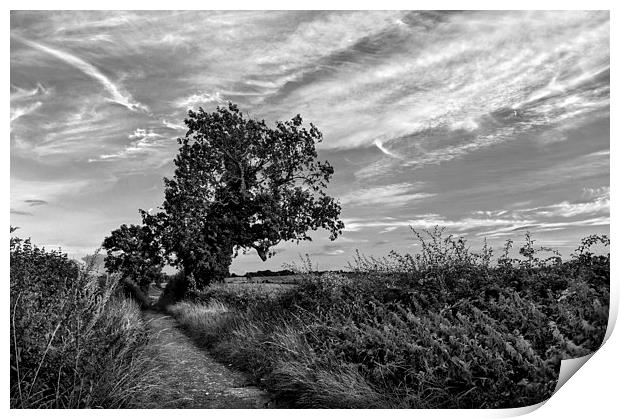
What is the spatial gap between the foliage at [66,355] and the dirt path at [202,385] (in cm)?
37

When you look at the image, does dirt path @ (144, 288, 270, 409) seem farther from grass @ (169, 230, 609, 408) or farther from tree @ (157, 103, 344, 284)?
tree @ (157, 103, 344, 284)

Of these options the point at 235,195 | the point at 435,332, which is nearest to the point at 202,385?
the point at 435,332

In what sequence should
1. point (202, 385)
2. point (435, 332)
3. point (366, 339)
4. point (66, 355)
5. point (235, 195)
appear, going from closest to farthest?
point (66, 355), point (435, 332), point (366, 339), point (202, 385), point (235, 195)

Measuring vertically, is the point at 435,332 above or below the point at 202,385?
above

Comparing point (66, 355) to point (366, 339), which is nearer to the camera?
point (66, 355)

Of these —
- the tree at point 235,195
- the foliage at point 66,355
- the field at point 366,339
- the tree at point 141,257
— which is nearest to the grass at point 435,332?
the field at point 366,339

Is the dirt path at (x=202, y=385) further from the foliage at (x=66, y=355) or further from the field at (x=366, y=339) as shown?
the foliage at (x=66, y=355)

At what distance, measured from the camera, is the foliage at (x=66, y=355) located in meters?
4.82

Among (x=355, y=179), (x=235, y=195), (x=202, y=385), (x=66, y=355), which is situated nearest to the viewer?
(x=66, y=355)

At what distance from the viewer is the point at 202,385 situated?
6449mm

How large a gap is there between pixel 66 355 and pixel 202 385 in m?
1.99

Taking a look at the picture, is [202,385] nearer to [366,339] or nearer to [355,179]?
[366,339]

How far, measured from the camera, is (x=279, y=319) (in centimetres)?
760
